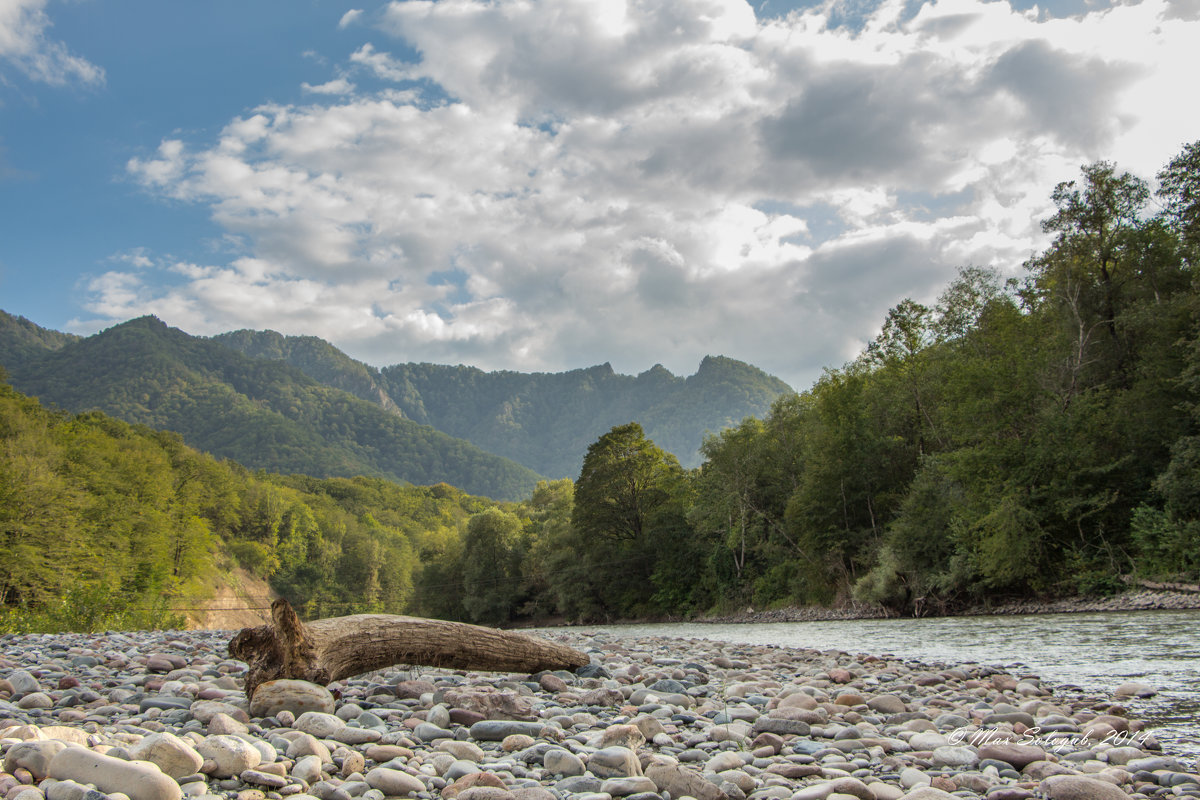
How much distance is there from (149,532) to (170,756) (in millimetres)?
55430

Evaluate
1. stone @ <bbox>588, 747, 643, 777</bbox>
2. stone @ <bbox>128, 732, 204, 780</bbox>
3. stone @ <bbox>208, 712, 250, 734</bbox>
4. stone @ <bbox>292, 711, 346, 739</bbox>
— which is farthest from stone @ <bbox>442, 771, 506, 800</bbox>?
stone @ <bbox>208, 712, 250, 734</bbox>

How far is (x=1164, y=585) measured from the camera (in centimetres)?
2230

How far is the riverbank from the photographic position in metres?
21.2

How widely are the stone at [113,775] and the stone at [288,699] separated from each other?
2.52 m

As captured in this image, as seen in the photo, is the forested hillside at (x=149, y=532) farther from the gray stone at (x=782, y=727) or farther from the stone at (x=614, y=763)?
Answer: the gray stone at (x=782, y=727)

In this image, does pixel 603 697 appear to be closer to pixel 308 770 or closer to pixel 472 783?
pixel 472 783

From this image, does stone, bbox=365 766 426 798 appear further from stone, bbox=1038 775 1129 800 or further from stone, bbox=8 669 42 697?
stone, bbox=8 669 42 697

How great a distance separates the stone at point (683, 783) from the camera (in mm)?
4062

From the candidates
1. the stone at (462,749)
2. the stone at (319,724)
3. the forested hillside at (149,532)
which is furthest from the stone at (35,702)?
the forested hillside at (149,532)

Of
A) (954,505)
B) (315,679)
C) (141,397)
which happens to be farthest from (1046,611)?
(141,397)

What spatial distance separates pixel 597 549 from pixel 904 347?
27.4 meters

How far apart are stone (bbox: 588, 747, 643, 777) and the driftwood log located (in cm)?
332

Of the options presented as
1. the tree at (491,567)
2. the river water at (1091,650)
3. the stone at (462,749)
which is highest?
the stone at (462,749)

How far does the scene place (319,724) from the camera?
5246 mm
